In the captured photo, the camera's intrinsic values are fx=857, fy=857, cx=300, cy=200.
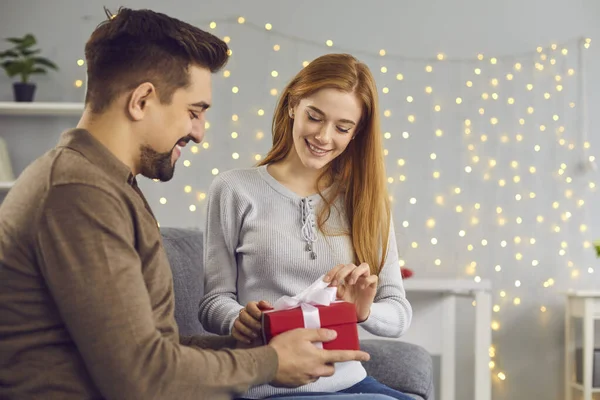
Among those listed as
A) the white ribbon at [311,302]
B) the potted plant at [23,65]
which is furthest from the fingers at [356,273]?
the potted plant at [23,65]

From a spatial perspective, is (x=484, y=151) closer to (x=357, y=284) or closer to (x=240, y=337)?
(x=357, y=284)

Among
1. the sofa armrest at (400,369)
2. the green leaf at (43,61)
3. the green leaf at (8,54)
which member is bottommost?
the sofa armrest at (400,369)

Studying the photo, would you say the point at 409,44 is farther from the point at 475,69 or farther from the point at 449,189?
the point at 449,189

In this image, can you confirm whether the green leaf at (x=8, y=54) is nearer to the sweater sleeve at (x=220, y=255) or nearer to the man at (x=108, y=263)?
the sweater sleeve at (x=220, y=255)

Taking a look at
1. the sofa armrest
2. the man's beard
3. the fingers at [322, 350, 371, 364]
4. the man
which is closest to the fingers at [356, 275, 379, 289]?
the fingers at [322, 350, 371, 364]

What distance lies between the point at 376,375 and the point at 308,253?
0.67m

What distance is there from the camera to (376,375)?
236cm

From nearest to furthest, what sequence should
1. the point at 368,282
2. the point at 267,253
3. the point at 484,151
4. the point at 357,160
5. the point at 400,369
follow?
1. the point at 368,282
2. the point at 267,253
3. the point at 357,160
4. the point at 400,369
5. the point at 484,151

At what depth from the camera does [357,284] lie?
5.45ft

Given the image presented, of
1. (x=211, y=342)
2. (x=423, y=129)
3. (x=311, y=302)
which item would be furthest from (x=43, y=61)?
(x=311, y=302)

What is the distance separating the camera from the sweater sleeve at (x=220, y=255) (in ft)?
5.84

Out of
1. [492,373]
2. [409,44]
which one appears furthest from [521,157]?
[492,373]

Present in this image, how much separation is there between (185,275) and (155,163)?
917 mm

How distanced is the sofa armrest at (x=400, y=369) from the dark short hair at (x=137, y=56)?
1.28 meters
